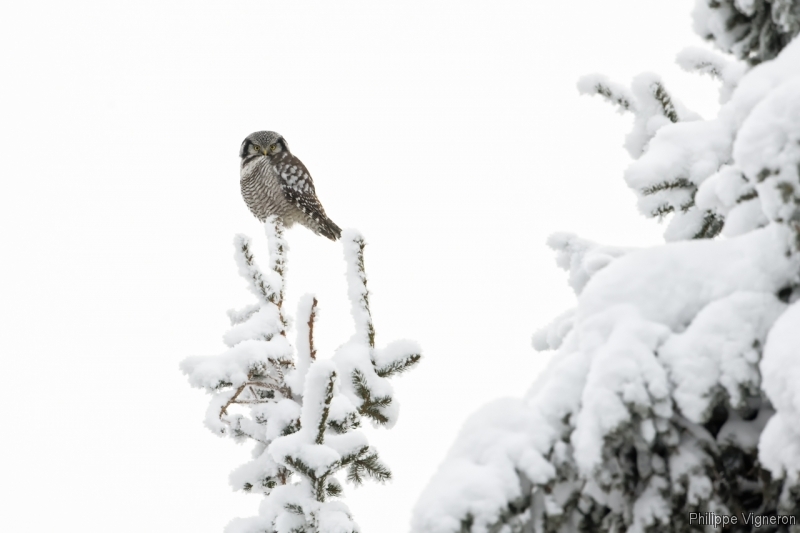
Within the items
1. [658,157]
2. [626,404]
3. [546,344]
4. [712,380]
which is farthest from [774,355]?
[546,344]

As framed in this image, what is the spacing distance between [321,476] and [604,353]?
1746 mm

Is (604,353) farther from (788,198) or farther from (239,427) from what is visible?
(239,427)

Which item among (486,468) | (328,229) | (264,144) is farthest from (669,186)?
(264,144)

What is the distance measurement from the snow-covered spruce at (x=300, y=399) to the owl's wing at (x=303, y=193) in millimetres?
6173

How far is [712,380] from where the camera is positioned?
65.6 inches

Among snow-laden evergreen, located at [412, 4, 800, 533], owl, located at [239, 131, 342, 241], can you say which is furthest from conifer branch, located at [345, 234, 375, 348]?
owl, located at [239, 131, 342, 241]

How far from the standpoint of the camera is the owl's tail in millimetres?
10328

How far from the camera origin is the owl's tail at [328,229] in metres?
10.3

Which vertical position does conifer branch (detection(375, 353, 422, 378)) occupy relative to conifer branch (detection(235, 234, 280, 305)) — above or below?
below

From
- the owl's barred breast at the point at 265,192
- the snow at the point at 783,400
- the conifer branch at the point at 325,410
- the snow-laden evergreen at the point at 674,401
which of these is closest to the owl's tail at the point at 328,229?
the owl's barred breast at the point at 265,192

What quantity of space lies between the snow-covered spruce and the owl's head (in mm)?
6726

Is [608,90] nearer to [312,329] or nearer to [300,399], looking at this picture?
[312,329]

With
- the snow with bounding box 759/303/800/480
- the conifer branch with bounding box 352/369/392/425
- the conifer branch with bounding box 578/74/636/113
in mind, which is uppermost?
the conifer branch with bounding box 578/74/636/113

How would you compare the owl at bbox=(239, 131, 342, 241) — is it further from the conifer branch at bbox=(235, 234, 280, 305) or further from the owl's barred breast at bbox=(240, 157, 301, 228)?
the conifer branch at bbox=(235, 234, 280, 305)
